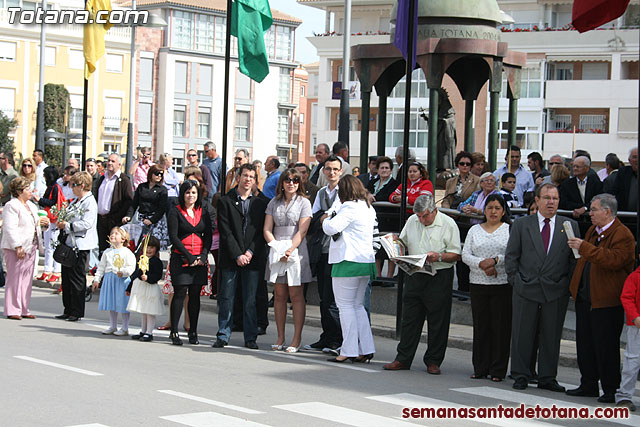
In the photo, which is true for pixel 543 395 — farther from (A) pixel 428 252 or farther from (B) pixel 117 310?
(B) pixel 117 310

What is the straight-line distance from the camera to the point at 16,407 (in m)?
8.55

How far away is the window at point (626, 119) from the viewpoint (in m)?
57.7

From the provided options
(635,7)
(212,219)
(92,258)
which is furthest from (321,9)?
(212,219)

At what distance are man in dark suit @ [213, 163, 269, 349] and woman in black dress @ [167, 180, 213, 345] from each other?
1.05 feet

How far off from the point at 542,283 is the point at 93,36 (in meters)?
12.6

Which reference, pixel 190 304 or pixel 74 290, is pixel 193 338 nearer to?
pixel 190 304

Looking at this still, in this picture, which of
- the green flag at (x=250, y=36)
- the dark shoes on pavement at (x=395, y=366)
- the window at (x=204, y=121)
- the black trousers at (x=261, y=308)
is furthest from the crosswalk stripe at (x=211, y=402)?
the window at (x=204, y=121)

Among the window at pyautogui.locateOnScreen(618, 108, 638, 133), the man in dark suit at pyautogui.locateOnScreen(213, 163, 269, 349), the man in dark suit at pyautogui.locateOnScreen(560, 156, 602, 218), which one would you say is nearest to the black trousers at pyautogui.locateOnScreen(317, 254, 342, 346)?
the man in dark suit at pyautogui.locateOnScreen(213, 163, 269, 349)

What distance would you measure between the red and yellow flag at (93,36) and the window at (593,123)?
1682 inches

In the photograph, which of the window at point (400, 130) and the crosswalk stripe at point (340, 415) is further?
the window at point (400, 130)

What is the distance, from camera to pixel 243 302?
1262 cm

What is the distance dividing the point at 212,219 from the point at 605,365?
515cm

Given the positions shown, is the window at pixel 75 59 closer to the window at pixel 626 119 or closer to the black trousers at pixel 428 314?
the window at pixel 626 119

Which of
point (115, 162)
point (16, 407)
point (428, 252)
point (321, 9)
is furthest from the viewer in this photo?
point (321, 9)
